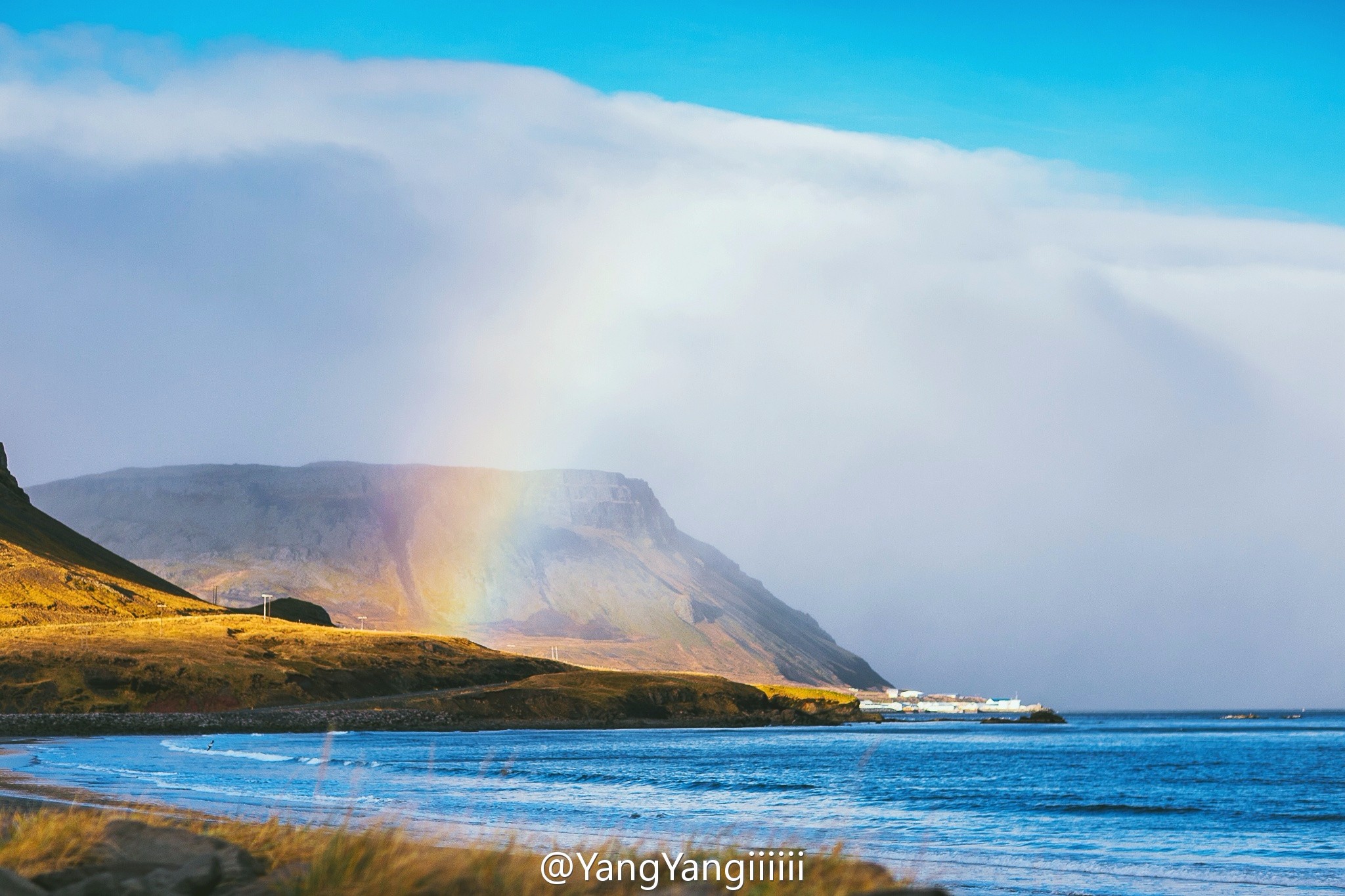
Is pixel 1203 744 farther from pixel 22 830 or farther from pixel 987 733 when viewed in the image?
pixel 22 830

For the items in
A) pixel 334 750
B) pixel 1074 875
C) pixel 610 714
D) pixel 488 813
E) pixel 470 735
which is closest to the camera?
pixel 1074 875

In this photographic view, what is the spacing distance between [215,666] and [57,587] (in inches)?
1952

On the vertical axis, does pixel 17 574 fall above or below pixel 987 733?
above

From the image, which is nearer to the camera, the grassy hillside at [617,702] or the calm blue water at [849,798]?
the calm blue water at [849,798]

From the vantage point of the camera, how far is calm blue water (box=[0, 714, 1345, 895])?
88.3ft

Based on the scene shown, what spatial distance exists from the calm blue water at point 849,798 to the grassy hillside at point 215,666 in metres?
36.2

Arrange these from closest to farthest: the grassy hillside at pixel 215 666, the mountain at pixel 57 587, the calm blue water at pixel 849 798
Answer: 1. the calm blue water at pixel 849 798
2. the grassy hillside at pixel 215 666
3. the mountain at pixel 57 587

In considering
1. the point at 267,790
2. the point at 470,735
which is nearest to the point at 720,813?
the point at 267,790

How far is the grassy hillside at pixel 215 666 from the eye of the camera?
11900 centimetres

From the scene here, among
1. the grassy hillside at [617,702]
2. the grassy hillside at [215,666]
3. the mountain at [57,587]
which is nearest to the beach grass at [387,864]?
the grassy hillside at [215,666]

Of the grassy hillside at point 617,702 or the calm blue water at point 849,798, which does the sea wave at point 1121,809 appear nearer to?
the calm blue water at point 849,798

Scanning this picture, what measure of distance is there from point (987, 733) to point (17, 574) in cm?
13855

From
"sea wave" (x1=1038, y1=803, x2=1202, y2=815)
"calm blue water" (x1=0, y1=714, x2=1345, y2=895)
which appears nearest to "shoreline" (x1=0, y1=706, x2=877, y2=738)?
"calm blue water" (x1=0, y1=714, x2=1345, y2=895)

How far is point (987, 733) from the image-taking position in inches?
6580
